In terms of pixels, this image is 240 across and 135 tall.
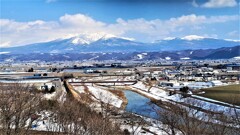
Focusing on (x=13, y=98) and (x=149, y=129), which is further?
(x=149, y=129)

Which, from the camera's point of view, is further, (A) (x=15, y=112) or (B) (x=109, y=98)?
(B) (x=109, y=98)

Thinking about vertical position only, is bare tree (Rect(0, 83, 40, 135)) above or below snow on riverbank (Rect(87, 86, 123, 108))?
above

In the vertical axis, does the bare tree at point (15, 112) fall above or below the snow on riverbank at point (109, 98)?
above

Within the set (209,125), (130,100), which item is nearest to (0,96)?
(209,125)

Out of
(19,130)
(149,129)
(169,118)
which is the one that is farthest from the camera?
(149,129)

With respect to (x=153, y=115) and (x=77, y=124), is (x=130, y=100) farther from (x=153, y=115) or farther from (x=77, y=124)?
(x=77, y=124)

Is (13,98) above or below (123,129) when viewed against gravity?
above

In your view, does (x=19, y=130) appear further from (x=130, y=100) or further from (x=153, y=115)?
(x=130, y=100)

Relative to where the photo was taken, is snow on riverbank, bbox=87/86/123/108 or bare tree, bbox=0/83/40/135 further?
snow on riverbank, bbox=87/86/123/108

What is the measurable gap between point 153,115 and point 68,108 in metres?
7.79

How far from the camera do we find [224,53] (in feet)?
589

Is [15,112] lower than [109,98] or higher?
higher

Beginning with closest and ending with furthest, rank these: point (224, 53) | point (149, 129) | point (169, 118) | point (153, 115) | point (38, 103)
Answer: point (169, 118) < point (149, 129) < point (38, 103) < point (153, 115) < point (224, 53)

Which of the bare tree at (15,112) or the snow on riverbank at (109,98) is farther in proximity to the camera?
the snow on riverbank at (109,98)
